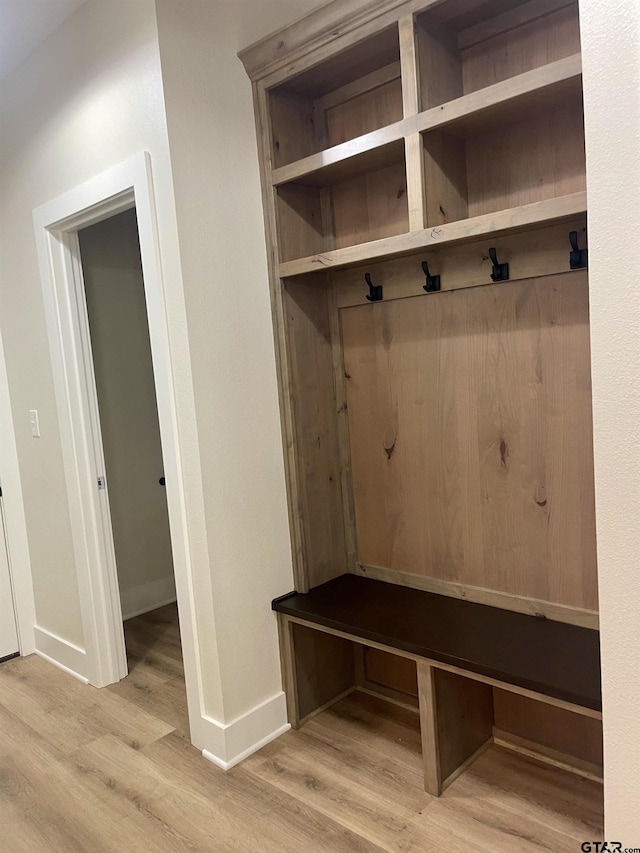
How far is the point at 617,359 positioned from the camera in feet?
3.87

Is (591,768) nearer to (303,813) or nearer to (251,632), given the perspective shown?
(303,813)

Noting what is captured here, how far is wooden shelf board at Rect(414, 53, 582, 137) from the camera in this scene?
1.58 meters

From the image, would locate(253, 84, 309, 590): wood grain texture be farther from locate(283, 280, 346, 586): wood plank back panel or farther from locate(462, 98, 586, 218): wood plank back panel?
locate(462, 98, 586, 218): wood plank back panel

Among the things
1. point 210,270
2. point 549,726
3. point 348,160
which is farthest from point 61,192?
point 549,726

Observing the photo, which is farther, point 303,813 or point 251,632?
point 251,632

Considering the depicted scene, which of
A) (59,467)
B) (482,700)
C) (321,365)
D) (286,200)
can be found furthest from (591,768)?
(59,467)

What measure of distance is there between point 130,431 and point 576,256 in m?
2.62

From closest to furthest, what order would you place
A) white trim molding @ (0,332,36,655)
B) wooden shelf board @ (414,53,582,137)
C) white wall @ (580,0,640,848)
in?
white wall @ (580,0,640,848)
wooden shelf board @ (414,53,582,137)
white trim molding @ (0,332,36,655)

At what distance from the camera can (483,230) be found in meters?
1.77

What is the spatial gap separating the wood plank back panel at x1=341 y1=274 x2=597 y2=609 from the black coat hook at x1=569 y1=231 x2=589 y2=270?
2.2 inches

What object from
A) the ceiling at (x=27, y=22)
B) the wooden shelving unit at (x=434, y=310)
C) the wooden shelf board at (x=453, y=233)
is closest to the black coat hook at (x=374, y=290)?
the wooden shelving unit at (x=434, y=310)

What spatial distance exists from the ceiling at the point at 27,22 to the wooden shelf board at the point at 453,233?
120 centimetres

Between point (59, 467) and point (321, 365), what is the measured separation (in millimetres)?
1318

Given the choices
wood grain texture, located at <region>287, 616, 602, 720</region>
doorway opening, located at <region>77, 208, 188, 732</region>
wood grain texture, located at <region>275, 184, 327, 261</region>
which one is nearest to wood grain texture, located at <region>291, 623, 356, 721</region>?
wood grain texture, located at <region>287, 616, 602, 720</region>
